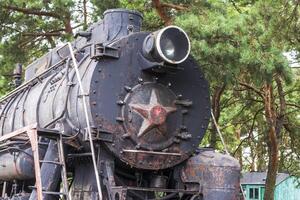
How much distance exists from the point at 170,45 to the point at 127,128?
968 mm

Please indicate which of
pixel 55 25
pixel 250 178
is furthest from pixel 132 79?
pixel 250 178

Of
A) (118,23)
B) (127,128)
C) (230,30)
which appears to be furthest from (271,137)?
(127,128)

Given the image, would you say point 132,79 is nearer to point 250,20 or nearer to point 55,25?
point 250,20

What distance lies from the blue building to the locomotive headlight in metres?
17.7

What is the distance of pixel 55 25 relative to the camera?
47.6ft

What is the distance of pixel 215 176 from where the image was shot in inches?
227

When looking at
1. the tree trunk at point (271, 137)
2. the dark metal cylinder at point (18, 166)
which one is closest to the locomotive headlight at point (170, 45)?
the dark metal cylinder at point (18, 166)

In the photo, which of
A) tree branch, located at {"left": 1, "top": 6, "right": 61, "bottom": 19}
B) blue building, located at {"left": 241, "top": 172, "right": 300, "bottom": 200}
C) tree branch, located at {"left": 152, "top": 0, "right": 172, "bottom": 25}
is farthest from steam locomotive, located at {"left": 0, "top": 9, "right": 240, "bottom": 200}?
blue building, located at {"left": 241, "top": 172, "right": 300, "bottom": 200}

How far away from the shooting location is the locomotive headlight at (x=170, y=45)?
5516 millimetres

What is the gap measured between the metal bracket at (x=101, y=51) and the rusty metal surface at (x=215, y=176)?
4.89ft

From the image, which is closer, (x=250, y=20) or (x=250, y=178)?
(x=250, y=20)

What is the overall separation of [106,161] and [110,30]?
1.54 metres

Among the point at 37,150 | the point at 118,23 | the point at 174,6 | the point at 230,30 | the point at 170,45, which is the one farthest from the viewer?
the point at 174,6

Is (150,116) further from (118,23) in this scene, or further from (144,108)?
(118,23)
